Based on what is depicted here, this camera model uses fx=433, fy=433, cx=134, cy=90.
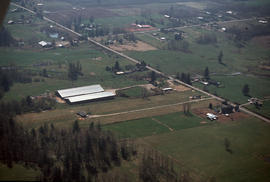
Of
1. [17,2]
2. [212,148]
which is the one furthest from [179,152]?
[17,2]

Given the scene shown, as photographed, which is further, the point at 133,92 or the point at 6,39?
the point at 6,39

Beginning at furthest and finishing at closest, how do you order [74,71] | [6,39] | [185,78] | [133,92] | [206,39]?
[206,39] < [6,39] < [185,78] < [74,71] < [133,92]

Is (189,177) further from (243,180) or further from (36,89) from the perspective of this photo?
(36,89)

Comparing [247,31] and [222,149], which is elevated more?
[247,31]

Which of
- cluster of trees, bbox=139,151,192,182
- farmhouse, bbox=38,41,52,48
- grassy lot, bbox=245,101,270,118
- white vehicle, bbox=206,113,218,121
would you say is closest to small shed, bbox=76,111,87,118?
cluster of trees, bbox=139,151,192,182

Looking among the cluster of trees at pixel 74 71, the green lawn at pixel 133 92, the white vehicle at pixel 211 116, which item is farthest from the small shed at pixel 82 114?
the white vehicle at pixel 211 116

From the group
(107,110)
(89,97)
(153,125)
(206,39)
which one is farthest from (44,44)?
(153,125)

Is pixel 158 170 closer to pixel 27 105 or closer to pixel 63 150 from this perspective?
pixel 63 150
